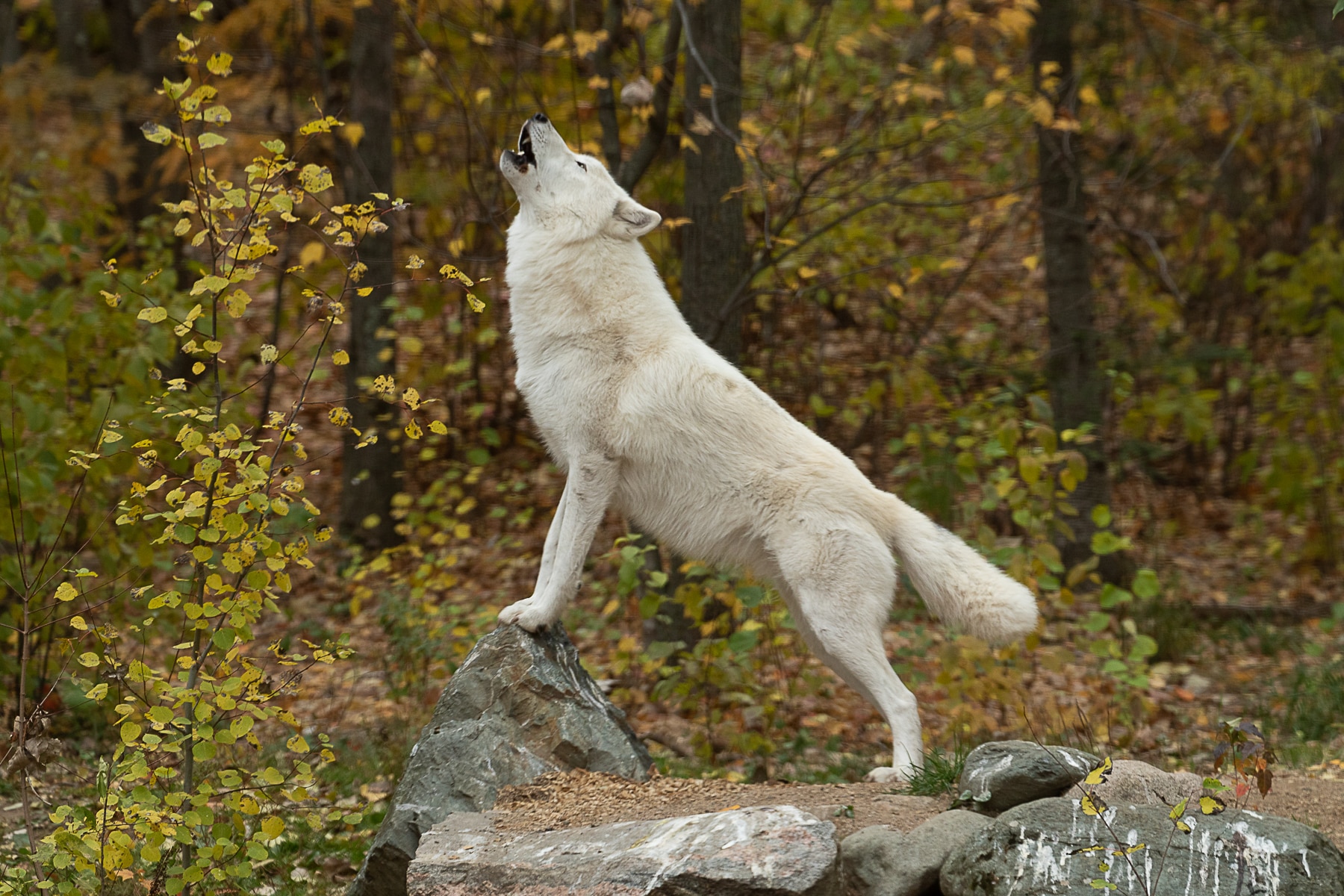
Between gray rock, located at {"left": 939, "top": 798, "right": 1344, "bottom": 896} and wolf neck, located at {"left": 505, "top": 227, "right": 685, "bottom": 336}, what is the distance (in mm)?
2475

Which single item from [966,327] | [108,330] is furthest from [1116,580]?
[108,330]

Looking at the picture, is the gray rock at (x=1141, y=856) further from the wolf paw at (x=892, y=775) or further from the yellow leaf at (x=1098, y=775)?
the wolf paw at (x=892, y=775)

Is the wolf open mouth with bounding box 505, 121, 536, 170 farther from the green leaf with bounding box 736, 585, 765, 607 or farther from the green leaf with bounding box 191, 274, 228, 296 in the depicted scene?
the green leaf with bounding box 736, 585, 765, 607

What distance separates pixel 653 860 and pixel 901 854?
807 mm

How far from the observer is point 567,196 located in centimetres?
473

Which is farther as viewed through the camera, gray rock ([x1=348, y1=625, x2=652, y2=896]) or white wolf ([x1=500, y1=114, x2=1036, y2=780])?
white wolf ([x1=500, y1=114, x2=1036, y2=780])

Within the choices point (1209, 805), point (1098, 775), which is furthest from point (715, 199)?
point (1209, 805)

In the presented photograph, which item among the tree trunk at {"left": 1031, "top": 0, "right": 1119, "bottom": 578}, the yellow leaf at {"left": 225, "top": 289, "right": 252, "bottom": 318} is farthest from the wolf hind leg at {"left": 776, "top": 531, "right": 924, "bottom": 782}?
the tree trunk at {"left": 1031, "top": 0, "right": 1119, "bottom": 578}

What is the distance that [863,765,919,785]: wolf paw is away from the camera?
4.35 meters

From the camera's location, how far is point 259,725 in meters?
7.21

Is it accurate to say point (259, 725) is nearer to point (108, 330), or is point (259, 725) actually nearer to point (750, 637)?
point (108, 330)

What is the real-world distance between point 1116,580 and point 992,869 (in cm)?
682

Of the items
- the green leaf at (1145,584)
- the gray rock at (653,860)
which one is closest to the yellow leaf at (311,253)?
the gray rock at (653,860)

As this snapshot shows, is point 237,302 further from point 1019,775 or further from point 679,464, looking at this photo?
point 1019,775
